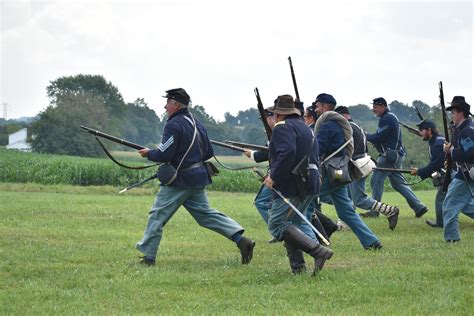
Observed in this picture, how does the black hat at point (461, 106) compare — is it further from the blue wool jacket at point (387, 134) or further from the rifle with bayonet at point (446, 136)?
the blue wool jacket at point (387, 134)

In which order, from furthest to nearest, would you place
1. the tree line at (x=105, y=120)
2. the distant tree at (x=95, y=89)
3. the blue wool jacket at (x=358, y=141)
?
the distant tree at (x=95, y=89) → the tree line at (x=105, y=120) → the blue wool jacket at (x=358, y=141)

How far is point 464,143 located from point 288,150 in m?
3.66

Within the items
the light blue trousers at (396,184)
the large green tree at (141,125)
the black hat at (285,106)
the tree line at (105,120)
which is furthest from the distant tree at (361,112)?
the black hat at (285,106)

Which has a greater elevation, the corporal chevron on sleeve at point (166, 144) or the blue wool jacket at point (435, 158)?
the corporal chevron on sleeve at point (166, 144)

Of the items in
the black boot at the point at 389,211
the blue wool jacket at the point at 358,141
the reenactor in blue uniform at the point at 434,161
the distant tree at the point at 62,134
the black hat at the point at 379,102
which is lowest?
the black boot at the point at 389,211

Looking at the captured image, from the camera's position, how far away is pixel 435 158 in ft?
49.0

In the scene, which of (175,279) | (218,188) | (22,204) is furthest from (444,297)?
(218,188)

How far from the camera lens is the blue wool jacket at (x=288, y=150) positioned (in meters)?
9.61

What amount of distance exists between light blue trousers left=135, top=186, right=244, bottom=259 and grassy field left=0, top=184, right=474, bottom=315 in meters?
0.37

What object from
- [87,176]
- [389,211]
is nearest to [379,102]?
[389,211]

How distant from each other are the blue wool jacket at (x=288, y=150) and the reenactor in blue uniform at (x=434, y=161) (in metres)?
5.27

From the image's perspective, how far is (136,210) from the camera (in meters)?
19.6

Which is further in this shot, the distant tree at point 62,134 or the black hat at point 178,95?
the distant tree at point 62,134

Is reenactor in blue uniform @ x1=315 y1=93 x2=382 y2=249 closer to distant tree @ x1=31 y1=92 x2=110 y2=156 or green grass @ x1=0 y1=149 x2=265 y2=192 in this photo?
green grass @ x1=0 y1=149 x2=265 y2=192
